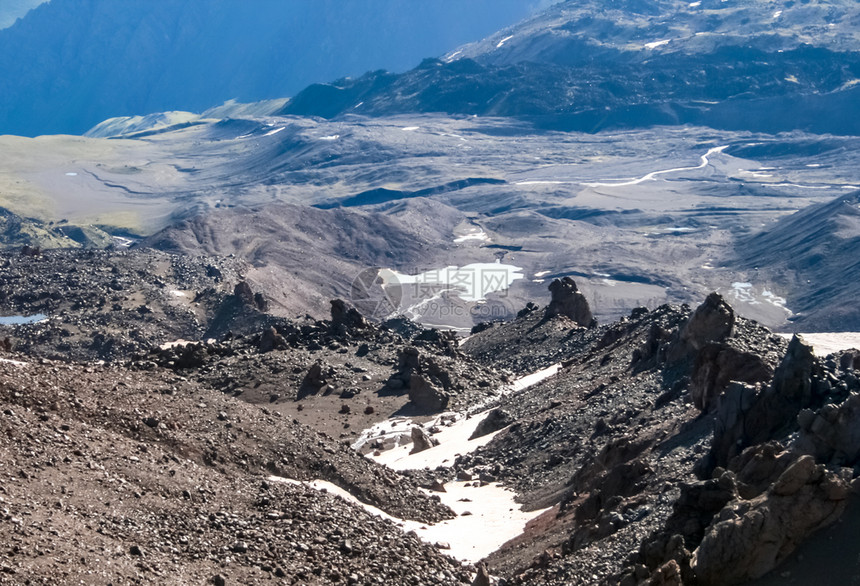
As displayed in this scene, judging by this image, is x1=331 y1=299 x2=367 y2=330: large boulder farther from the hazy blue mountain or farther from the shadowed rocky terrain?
the hazy blue mountain

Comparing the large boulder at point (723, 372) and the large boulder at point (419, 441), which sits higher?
the large boulder at point (723, 372)

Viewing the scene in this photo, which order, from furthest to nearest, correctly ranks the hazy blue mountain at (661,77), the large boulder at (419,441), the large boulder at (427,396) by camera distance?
the hazy blue mountain at (661,77), the large boulder at (427,396), the large boulder at (419,441)

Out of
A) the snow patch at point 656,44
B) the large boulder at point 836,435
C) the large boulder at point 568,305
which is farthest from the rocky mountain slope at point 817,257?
the snow patch at point 656,44

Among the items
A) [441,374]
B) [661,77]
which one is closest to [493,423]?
[441,374]

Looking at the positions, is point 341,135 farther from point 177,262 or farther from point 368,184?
point 177,262

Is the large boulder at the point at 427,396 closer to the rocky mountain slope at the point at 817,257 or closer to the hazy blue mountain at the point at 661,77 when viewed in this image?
the rocky mountain slope at the point at 817,257

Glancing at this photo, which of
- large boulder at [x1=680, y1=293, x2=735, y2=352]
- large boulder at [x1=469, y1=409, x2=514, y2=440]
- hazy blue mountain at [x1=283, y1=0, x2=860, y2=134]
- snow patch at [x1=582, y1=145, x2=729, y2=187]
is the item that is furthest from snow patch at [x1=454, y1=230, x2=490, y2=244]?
large boulder at [x1=680, y1=293, x2=735, y2=352]
